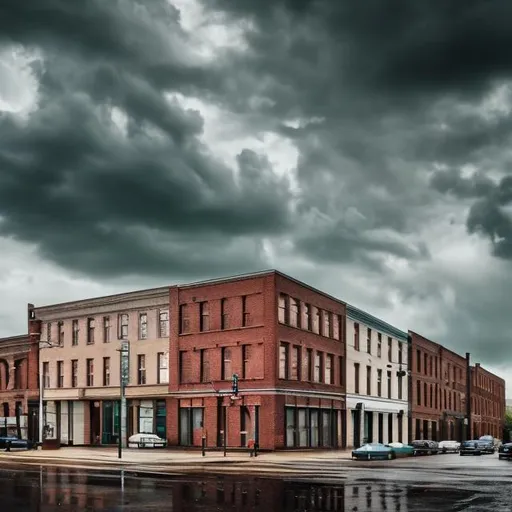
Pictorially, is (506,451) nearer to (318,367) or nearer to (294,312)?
(318,367)

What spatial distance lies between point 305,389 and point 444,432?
48.2 m

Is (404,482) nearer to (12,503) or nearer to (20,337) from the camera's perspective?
(12,503)

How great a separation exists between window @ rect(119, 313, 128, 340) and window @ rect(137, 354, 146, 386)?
92.6 inches

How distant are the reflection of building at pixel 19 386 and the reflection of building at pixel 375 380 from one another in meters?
28.9

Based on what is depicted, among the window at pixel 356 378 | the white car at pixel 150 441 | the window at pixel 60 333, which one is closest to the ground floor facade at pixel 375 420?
the window at pixel 356 378

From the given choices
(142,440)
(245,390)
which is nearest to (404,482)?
(245,390)

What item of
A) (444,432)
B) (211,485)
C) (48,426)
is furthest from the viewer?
(444,432)

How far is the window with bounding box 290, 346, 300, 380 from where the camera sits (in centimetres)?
6168

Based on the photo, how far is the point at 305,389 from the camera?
207 ft

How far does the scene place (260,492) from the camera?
88.1 ft

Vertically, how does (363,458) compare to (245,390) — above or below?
below

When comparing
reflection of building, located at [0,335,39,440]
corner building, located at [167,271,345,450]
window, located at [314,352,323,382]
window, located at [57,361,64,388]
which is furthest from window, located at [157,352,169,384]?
reflection of building, located at [0,335,39,440]

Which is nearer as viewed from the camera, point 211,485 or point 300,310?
point 211,485

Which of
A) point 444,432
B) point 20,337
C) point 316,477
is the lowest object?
point 444,432
